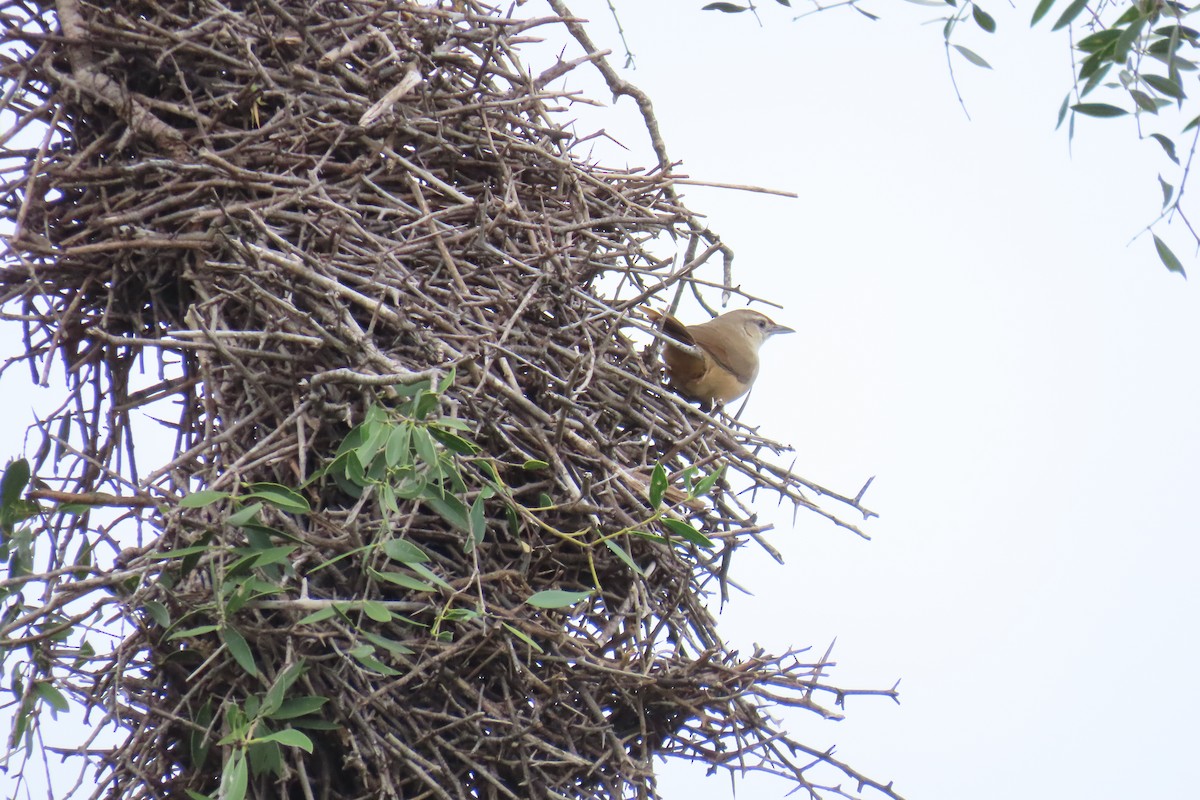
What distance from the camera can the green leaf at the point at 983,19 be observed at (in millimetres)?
1826

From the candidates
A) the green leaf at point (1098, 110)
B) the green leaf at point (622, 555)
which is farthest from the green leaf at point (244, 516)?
the green leaf at point (1098, 110)

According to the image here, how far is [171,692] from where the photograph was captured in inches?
71.6

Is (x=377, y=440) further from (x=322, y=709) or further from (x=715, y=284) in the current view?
(x=715, y=284)

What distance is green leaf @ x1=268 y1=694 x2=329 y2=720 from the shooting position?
1.69 metres

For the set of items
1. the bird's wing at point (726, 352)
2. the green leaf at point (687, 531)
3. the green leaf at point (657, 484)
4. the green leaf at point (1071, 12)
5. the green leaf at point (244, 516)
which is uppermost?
the bird's wing at point (726, 352)

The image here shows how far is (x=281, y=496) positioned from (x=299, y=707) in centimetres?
26

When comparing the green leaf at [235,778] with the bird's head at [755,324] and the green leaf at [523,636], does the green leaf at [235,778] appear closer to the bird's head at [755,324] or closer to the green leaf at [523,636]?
the green leaf at [523,636]

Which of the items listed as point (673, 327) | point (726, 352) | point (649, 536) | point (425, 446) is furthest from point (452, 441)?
point (726, 352)

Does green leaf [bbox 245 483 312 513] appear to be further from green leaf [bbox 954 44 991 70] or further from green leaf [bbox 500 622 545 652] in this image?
green leaf [bbox 954 44 991 70]

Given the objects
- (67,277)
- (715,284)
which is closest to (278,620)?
(67,277)

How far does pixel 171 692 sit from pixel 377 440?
49 cm

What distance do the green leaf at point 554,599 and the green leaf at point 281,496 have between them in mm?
325

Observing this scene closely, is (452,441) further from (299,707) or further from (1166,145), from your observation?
(1166,145)

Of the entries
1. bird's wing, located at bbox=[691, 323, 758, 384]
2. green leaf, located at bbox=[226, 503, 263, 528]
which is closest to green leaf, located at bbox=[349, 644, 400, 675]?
green leaf, located at bbox=[226, 503, 263, 528]
